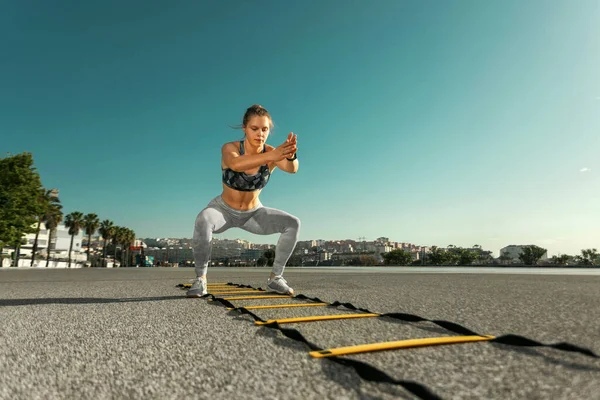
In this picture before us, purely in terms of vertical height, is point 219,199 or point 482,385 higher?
point 219,199

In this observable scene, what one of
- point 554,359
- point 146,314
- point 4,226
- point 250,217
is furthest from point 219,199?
point 4,226

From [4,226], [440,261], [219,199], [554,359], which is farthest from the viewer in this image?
[440,261]

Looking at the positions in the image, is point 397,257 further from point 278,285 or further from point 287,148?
point 287,148

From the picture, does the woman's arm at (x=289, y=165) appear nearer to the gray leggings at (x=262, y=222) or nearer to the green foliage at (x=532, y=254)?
the gray leggings at (x=262, y=222)

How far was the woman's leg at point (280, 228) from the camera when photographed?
178 inches

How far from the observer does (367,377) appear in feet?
4.09

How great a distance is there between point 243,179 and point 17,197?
89.8ft

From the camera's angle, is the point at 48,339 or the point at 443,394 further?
the point at 48,339

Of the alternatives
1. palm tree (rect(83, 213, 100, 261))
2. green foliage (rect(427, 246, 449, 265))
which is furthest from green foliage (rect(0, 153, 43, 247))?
green foliage (rect(427, 246, 449, 265))

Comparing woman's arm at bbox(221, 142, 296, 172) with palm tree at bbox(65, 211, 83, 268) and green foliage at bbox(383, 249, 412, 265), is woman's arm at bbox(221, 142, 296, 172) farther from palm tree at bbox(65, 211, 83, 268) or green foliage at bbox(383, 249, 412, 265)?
green foliage at bbox(383, 249, 412, 265)

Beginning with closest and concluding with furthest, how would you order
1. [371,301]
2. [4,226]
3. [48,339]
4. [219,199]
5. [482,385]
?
[482,385], [48,339], [371,301], [219,199], [4,226]

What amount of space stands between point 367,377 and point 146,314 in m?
2.20

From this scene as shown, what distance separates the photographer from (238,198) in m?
4.50

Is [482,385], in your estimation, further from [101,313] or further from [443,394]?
[101,313]
